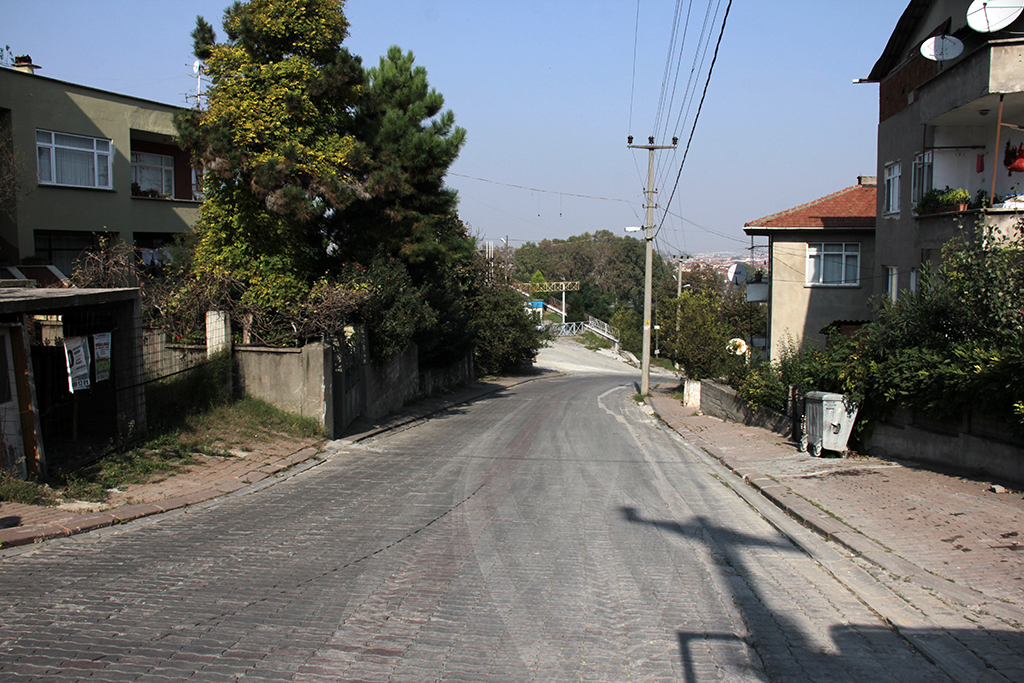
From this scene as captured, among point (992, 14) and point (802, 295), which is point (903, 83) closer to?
point (992, 14)

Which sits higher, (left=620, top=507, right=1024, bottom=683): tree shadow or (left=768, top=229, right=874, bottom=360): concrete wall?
(left=768, top=229, right=874, bottom=360): concrete wall

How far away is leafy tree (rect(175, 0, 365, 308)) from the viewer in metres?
15.5

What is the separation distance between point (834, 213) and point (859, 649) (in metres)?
24.9

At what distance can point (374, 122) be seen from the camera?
18.5 meters

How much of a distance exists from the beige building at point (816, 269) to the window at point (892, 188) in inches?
226

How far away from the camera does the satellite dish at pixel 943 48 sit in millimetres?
16234

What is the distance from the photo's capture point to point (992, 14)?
47.3 ft

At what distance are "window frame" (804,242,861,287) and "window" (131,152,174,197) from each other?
22.7 m

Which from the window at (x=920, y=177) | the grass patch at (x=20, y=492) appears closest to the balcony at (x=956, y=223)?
the window at (x=920, y=177)

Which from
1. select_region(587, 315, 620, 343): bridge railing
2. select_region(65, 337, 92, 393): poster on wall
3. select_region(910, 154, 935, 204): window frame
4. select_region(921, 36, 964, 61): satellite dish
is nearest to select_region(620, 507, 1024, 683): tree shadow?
select_region(65, 337, 92, 393): poster on wall

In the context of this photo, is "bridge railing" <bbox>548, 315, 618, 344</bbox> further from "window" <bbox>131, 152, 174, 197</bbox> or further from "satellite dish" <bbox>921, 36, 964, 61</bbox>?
"satellite dish" <bbox>921, 36, 964, 61</bbox>

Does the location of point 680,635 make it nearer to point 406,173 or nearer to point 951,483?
point 951,483

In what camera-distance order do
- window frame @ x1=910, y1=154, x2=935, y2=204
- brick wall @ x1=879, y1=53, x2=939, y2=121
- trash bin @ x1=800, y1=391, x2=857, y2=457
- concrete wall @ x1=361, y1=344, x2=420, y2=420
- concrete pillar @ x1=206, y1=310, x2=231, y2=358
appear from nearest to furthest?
1. trash bin @ x1=800, y1=391, x2=857, y2=457
2. concrete pillar @ x1=206, y1=310, x2=231, y2=358
3. window frame @ x1=910, y1=154, x2=935, y2=204
4. concrete wall @ x1=361, y1=344, x2=420, y2=420
5. brick wall @ x1=879, y1=53, x2=939, y2=121

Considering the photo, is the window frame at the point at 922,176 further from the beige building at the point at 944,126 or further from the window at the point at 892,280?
the window at the point at 892,280
